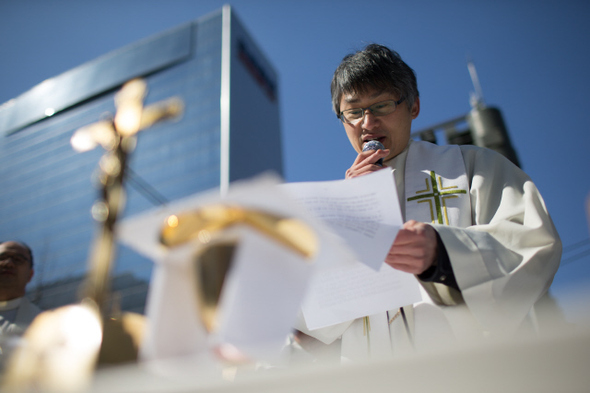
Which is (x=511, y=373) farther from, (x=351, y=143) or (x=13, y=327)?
(x=13, y=327)

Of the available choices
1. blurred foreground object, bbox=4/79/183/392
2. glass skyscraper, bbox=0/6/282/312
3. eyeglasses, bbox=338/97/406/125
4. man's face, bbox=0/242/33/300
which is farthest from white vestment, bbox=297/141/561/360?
glass skyscraper, bbox=0/6/282/312

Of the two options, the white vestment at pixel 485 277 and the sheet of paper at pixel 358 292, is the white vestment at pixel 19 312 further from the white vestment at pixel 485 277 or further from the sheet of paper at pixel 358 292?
the sheet of paper at pixel 358 292

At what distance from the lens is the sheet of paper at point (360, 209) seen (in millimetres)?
912

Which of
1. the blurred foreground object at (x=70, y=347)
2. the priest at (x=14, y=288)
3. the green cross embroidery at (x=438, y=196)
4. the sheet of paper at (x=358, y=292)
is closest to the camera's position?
the blurred foreground object at (x=70, y=347)

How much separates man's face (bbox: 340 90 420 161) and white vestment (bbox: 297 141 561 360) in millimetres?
414

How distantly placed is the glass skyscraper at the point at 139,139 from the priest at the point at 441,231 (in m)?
32.6

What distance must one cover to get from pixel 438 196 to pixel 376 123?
1.37 ft

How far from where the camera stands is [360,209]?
1010 mm

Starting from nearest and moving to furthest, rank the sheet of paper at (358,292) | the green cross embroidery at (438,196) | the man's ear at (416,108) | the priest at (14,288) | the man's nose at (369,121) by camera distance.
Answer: the sheet of paper at (358,292) < the green cross embroidery at (438,196) < the man's nose at (369,121) < the man's ear at (416,108) < the priest at (14,288)

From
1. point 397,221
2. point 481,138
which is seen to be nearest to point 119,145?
point 397,221

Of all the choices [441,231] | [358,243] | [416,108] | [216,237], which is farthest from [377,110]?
[216,237]

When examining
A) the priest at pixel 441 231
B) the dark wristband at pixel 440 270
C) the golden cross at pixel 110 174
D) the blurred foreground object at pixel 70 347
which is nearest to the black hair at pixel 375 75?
the priest at pixel 441 231

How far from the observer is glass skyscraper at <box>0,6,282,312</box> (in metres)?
36.2

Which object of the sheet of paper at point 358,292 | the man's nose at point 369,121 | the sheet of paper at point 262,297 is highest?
the man's nose at point 369,121
